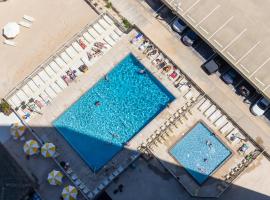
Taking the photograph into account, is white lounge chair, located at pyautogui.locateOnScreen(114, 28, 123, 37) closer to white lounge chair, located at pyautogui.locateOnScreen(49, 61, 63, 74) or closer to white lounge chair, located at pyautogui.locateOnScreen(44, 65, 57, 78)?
white lounge chair, located at pyautogui.locateOnScreen(49, 61, 63, 74)

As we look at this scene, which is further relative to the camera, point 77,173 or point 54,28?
point 54,28

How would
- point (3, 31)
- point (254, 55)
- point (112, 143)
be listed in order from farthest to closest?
1. point (3, 31)
2. point (112, 143)
3. point (254, 55)

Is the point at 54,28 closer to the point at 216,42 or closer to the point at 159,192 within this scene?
the point at 216,42

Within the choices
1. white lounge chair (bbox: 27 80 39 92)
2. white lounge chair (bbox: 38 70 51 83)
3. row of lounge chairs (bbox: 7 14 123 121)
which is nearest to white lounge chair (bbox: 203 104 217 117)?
row of lounge chairs (bbox: 7 14 123 121)

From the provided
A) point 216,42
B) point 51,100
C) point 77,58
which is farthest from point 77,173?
point 216,42

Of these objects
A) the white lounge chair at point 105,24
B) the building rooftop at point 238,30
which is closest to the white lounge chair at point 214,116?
the building rooftop at point 238,30
